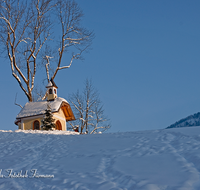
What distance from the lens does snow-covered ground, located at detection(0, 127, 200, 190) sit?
12.7 feet

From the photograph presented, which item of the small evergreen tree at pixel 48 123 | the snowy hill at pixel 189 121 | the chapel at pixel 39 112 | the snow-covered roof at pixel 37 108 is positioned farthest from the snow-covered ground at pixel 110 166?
the snowy hill at pixel 189 121

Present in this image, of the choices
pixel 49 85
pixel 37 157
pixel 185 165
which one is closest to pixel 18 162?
pixel 37 157

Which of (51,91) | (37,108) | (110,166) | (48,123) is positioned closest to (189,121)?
(51,91)

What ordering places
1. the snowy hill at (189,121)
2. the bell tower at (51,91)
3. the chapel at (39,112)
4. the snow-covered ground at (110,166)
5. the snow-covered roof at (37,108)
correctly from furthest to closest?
1. the snowy hill at (189,121)
2. the bell tower at (51,91)
3. the chapel at (39,112)
4. the snow-covered roof at (37,108)
5. the snow-covered ground at (110,166)

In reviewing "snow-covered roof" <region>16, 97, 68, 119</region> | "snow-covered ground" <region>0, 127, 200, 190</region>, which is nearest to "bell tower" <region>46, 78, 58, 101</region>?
"snow-covered roof" <region>16, 97, 68, 119</region>

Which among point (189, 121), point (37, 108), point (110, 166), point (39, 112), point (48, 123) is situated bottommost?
point (110, 166)

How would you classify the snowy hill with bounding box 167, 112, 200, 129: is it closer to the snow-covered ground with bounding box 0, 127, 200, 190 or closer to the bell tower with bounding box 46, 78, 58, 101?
the bell tower with bounding box 46, 78, 58, 101

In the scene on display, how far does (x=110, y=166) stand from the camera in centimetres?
480

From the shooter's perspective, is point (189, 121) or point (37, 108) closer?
point (37, 108)

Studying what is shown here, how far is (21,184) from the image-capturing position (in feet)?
14.0

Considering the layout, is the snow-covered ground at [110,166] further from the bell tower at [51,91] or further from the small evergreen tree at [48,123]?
the bell tower at [51,91]

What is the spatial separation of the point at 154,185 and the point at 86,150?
300 centimetres

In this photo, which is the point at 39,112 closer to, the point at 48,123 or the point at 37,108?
the point at 37,108

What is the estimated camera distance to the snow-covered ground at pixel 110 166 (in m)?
3.87
